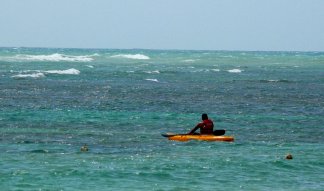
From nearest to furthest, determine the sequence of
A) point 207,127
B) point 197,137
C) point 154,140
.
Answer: point 154,140 < point 197,137 < point 207,127

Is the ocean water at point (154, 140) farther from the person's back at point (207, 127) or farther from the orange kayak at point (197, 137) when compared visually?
the person's back at point (207, 127)

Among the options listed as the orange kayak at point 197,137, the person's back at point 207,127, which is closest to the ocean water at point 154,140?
the orange kayak at point 197,137

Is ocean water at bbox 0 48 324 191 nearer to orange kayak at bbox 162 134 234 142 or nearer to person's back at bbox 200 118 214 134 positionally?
orange kayak at bbox 162 134 234 142

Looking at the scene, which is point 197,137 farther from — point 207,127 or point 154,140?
point 154,140

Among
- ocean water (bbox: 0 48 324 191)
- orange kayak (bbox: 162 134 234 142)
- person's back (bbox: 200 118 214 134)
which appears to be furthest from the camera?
person's back (bbox: 200 118 214 134)

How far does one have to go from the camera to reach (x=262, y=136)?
31.8m

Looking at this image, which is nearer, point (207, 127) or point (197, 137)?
point (197, 137)

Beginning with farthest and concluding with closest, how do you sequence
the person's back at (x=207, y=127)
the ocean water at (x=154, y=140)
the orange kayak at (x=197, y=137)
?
the person's back at (x=207, y=127), the orange kayak at (x=197, y=137), the ocean water at (x=154, y=140)

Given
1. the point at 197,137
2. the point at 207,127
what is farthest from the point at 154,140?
the point at 207,127

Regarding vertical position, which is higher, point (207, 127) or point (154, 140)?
point (207, 127)

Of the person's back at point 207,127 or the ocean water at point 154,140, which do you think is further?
the person's back at point 207,127

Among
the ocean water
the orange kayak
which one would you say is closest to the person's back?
the orange kayak

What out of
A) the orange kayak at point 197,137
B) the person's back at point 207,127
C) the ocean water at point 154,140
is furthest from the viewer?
the person's back at point 207,127

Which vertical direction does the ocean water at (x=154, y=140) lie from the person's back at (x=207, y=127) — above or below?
below
